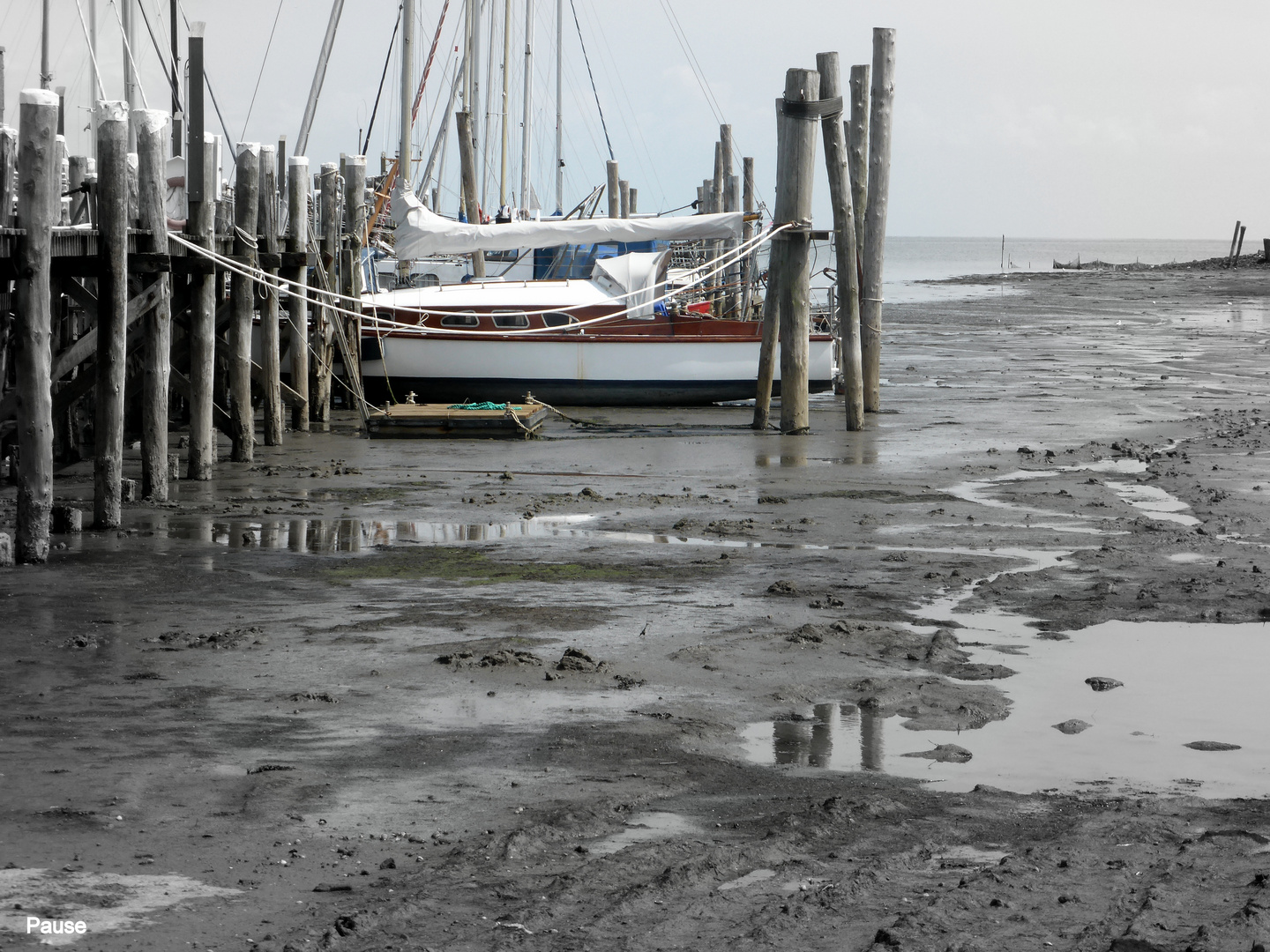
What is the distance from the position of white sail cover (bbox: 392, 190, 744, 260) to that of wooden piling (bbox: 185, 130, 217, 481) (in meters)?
8.11

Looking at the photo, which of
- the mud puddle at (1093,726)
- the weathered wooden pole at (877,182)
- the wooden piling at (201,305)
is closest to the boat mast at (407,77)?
the weathered wooden pole at (877,182)

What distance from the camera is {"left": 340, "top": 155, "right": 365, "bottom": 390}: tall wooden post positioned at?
1905cm

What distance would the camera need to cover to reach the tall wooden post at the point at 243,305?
556 inches

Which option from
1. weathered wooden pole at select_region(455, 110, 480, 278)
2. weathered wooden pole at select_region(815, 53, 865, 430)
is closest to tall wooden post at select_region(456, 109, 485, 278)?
weathered wooden pole at select_region(455, 110, 480, 278)

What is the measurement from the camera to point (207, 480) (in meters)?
13.0

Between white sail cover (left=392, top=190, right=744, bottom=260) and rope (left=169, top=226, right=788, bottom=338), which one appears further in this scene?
white sail cover (left=392, top=190, right=744, bottom=260)

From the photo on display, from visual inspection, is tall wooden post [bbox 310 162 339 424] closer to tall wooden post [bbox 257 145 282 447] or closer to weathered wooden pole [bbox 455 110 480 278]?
tall wooden post [bbox 257 145 282 447]

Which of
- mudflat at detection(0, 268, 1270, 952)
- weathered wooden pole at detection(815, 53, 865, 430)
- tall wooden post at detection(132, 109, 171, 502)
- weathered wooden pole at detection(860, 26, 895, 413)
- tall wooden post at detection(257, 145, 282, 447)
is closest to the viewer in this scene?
mudflat at detection(0, 268, 1270, 952)

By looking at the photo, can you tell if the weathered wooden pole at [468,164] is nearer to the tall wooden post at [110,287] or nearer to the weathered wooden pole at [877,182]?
the weathered wooden pole at [877,182]

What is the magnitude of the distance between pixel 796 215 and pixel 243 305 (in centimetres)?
595

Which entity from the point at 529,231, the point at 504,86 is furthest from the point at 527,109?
the point at 529,231

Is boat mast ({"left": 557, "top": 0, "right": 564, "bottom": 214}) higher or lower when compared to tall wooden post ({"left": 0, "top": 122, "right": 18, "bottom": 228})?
higher

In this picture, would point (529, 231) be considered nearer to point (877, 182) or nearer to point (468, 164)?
point (877, 182)

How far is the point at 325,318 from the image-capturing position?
17.5 metres
